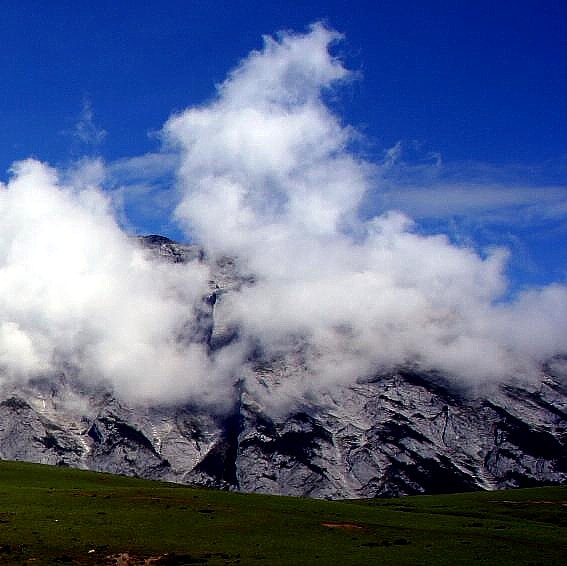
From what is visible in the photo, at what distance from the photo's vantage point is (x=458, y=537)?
89062 mm

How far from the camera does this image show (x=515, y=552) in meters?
78.2

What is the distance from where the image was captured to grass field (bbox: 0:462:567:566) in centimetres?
7088

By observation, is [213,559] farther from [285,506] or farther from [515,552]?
[285,506]

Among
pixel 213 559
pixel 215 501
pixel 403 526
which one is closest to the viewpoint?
pixel 213 559

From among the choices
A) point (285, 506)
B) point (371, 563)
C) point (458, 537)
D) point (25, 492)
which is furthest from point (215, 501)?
point (371, 563)

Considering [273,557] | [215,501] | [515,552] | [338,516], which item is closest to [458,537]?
[515,552]

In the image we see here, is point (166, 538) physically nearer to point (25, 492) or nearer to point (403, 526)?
point (403, 526)

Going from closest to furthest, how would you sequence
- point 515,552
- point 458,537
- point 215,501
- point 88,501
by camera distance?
point 515,552
point 458,537
point 88,501
point 215,501

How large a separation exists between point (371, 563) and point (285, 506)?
49180 millimetres

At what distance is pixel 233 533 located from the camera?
85.2m

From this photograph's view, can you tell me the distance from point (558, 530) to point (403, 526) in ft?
82.4

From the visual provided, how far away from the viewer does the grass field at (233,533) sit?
70.9 m

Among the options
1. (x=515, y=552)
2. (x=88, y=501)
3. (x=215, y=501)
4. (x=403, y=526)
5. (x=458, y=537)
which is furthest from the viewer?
(x=215, y=501)

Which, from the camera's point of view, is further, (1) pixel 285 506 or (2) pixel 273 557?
(1) pixel 285 506
